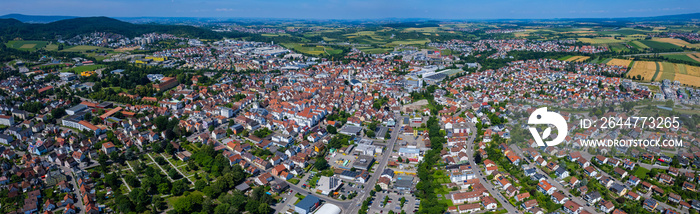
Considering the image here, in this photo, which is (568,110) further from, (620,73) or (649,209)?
(620,73)

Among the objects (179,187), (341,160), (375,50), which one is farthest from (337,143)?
(375,50)

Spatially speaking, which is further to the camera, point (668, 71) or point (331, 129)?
point (668, 71)

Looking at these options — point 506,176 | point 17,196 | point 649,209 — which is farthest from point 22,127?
point 649,209

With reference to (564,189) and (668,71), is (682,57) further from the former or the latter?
(564,189)

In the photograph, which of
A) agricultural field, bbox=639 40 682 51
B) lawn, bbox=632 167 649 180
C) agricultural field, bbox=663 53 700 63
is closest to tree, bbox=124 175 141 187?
lawn, bbox=632 167 649 180

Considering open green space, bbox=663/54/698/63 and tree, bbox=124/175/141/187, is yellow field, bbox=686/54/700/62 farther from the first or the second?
tree, bbox=124/175/141/187
